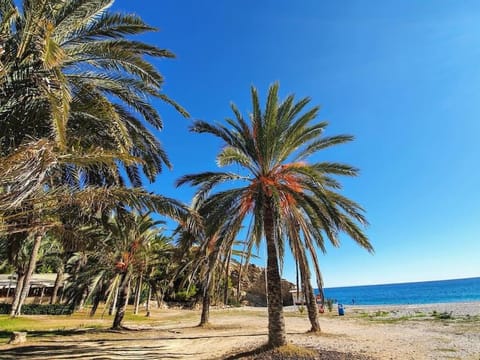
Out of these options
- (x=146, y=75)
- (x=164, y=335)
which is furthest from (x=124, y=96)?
(x=164, y=335)

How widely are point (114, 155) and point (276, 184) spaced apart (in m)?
6.08

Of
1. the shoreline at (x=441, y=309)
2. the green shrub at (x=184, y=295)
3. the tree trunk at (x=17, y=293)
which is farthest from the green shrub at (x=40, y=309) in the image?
the shoreline at (x=441, y=309)

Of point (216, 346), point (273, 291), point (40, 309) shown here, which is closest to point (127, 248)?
point (216, 346)

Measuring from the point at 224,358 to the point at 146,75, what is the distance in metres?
8.45

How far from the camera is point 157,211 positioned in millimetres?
8602

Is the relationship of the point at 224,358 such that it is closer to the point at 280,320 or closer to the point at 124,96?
the point at 280,320

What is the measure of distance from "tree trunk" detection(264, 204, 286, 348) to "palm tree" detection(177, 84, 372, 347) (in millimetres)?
30

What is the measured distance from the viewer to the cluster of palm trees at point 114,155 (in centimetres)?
700

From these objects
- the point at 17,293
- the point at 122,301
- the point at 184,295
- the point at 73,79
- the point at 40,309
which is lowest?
the point at 40,309

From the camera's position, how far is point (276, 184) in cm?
1184

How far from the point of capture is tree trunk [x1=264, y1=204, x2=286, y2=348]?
10.7m

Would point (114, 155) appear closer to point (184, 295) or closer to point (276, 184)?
point (276, 184)

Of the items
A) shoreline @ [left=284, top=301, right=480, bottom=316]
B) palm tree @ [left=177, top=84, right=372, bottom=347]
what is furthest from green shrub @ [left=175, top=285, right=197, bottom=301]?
palm tree @ [left=177, top=84, right=372, bottom=347]

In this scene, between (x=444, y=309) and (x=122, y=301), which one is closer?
(x=122, y=301)
